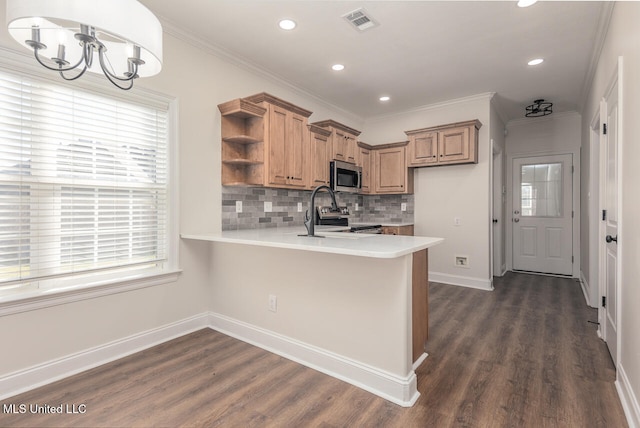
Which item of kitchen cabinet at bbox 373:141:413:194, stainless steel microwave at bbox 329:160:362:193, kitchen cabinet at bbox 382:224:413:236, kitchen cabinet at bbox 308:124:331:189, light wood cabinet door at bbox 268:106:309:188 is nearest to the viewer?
light wood cabinet door at bbox 268:106:309:188

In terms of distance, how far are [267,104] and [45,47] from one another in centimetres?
195

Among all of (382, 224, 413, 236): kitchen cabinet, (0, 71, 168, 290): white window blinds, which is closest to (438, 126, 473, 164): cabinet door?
(382, 224, 413, 236): kitchen cabinet

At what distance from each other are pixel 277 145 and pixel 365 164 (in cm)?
221

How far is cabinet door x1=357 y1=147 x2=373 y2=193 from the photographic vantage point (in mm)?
5004

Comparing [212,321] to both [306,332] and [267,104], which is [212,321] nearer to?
[306,332]

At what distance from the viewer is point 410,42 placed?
3.00 meters

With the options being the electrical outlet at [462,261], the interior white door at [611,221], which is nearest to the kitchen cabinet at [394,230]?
the electrical outlet at [462,261]

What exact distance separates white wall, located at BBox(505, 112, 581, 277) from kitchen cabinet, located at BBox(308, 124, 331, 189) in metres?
3.64

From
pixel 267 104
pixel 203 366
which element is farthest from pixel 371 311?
pixel 267 104

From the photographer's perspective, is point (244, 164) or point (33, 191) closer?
point (33, 191)

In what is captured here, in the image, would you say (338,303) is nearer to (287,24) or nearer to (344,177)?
(287,24)

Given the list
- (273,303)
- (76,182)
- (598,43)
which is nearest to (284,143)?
(273,303)

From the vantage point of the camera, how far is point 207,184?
119 inches

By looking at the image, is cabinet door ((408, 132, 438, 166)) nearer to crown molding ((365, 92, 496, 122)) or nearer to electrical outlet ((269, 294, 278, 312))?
crown molding ((365, 92, 496, 122))
